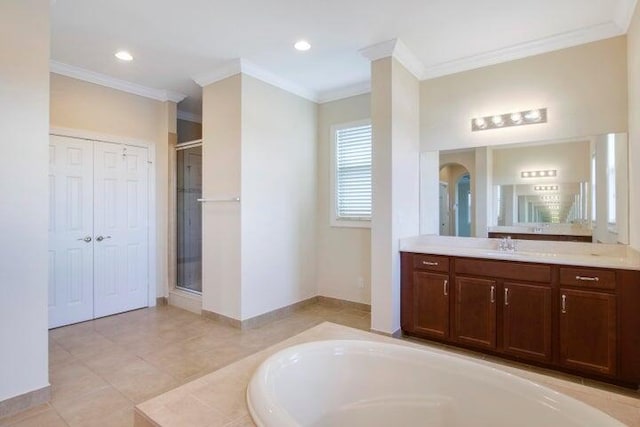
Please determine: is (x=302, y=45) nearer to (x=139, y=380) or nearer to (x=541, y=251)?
(x=541, y=251)

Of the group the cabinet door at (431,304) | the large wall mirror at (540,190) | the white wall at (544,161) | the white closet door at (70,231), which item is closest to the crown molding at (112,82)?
the white closet door at (70,231)

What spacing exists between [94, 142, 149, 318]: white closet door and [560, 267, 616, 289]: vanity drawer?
4.33 metres

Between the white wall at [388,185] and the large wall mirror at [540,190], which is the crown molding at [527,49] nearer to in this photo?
the white wall at [388,185]

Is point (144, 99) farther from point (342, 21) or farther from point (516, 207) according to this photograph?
point (516, 207)

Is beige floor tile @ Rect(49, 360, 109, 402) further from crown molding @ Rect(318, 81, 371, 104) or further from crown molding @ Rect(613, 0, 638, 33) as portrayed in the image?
crown molding @ Rect(613, 0, 638, 33)

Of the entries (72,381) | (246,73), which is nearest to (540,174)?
(246,73)

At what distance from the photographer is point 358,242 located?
4180 millimetres

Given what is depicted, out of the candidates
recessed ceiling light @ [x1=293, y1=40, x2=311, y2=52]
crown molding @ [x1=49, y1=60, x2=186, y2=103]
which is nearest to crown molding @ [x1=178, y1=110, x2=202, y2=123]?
crown molding @ [x1=49, y1=60, x2=186, y2=103]

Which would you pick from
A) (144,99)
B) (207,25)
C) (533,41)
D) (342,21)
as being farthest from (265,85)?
(533,41)

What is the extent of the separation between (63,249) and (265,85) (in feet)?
8.91

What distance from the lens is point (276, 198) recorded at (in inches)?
154

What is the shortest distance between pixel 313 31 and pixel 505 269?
8.17 feet

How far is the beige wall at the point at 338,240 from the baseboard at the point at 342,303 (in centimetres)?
5

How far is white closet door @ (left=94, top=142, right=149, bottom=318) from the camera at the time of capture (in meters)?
3.86
